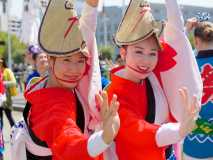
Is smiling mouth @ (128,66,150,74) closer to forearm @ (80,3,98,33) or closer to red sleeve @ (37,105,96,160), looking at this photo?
forearm @ (80,3,98,33)

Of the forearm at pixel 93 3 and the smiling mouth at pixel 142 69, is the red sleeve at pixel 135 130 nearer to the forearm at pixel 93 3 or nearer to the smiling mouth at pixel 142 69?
the smiling mouth at pixel 142 69

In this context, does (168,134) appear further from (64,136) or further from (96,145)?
(64,136)

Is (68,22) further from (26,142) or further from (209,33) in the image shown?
(209,33)

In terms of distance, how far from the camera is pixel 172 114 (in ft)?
9.77

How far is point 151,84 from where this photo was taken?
3.01m

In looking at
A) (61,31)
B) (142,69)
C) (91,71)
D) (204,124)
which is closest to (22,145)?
(91,71)

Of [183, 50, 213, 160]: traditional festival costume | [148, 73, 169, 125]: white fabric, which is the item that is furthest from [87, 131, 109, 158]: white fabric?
[183, 50, 213, 160]: traditional festival costume

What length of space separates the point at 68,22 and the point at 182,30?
62 centimetres

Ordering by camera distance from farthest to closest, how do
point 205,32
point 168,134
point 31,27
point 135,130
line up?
point 31,27, point 205,32, point 135,130, point 168,134

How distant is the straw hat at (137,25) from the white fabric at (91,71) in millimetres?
152

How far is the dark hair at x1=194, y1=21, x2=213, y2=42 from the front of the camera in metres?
4.06

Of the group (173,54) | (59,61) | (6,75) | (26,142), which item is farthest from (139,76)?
(6,75)

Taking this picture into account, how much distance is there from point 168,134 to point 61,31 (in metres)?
0.74

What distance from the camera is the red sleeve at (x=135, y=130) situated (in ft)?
8.75
